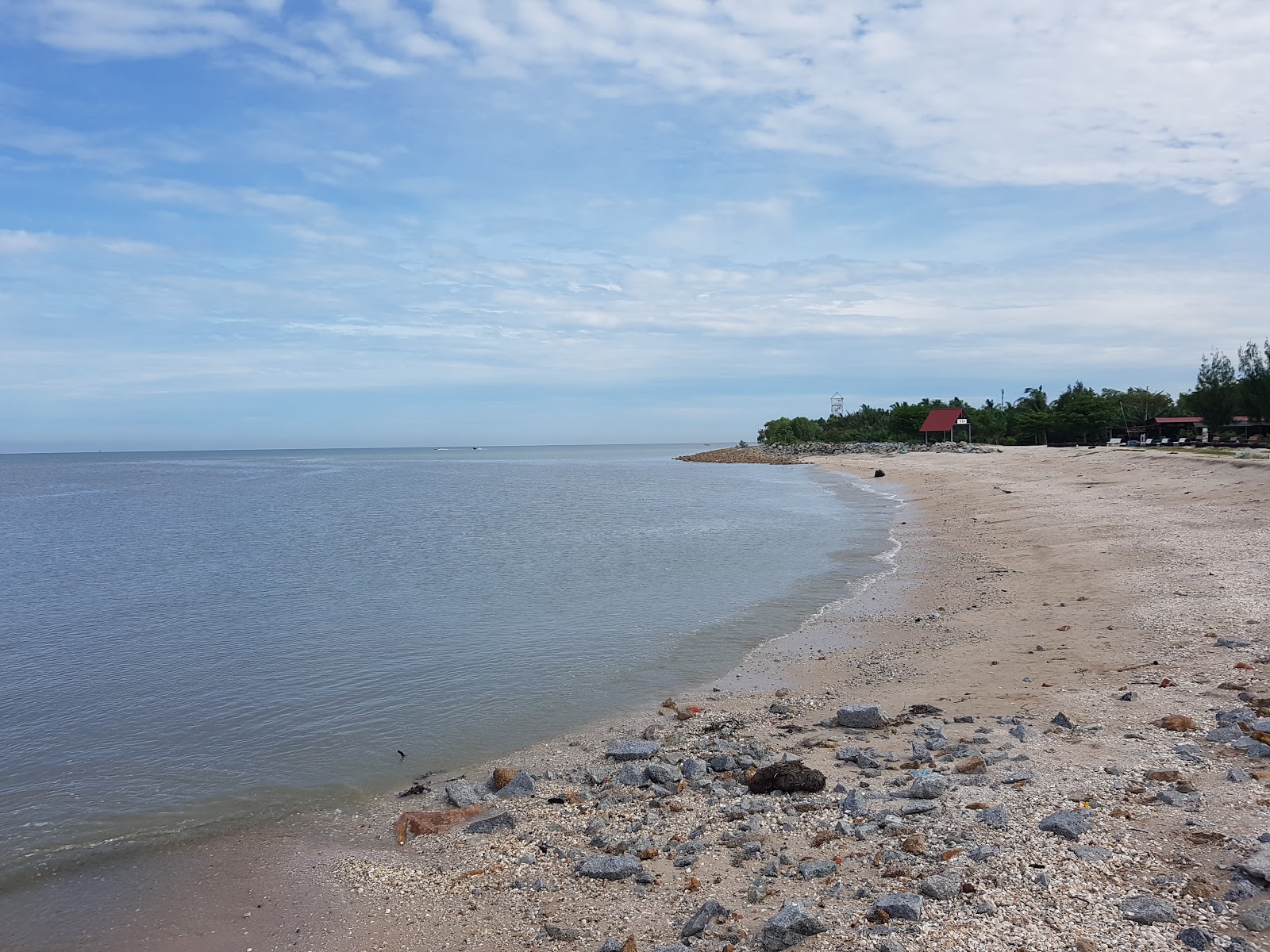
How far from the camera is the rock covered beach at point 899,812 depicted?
213 inches

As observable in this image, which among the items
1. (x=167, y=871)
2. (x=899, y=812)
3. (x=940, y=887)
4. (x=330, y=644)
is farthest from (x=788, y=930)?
(x=330, y=644)

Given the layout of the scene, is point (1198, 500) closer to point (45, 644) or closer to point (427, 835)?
point (427, 835)

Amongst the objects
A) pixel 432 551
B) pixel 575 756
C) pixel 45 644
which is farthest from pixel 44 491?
pixel 575 756

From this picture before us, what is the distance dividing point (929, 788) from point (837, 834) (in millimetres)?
1112

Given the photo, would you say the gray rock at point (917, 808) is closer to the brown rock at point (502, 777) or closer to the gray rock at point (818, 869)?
the gray rock at point (818, 869)

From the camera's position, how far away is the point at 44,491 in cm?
8075

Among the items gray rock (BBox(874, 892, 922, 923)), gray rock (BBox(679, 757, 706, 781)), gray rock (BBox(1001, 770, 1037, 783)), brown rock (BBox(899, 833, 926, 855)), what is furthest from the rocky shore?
gray rock (BBox(874, 892, 922, 923))

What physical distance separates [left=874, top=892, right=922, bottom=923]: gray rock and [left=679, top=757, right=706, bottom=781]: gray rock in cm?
316

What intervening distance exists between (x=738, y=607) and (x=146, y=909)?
13.5 m

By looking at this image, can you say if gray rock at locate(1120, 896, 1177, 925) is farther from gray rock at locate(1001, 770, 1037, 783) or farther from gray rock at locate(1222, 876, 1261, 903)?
gray rock at locate(1001, 770, 1037, 783)

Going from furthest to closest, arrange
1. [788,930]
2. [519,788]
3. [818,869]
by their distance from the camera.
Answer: [519,788]
[818,869]
[788,930]

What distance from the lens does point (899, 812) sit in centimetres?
702

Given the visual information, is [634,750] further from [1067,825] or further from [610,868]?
[1067,825]

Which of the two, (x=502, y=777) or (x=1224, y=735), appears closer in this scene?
(x=1224, y=735)
